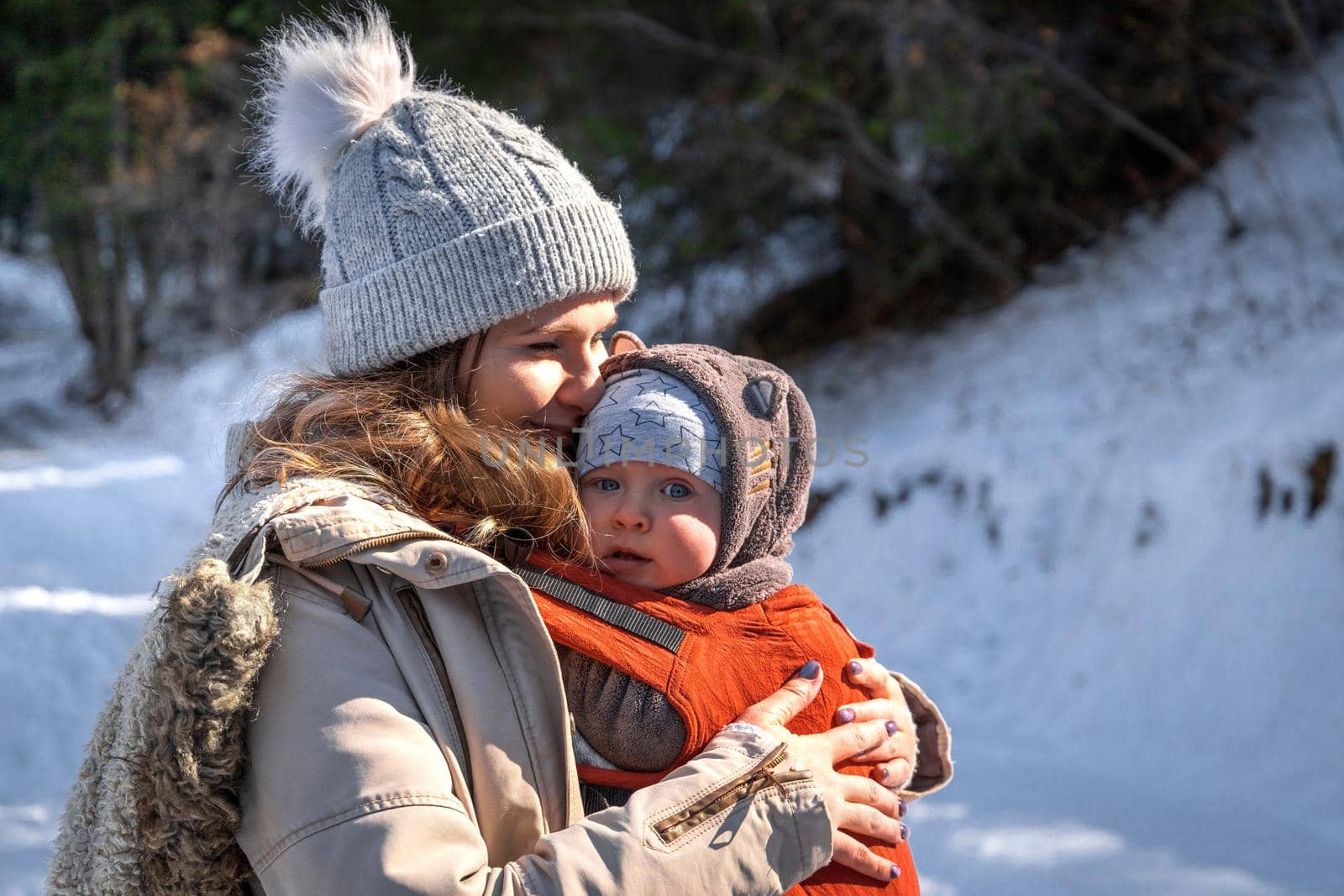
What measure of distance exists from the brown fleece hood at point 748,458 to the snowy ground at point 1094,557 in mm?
2433

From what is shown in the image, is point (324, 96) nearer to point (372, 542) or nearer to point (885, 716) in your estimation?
point (372, 542)

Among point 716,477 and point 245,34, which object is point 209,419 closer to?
point 245,34

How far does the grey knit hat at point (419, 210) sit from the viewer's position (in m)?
1.81

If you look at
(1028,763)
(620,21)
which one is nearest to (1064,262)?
(620,21)

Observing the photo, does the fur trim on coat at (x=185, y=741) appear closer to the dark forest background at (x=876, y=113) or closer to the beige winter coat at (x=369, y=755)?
the beige winter coat at (x=369, y=755)

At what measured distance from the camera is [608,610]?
171 centimetres

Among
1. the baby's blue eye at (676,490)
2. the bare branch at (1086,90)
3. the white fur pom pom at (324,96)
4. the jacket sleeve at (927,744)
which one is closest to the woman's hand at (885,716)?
the jacket sleeve at (927,744)

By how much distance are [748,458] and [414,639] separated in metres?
0.65

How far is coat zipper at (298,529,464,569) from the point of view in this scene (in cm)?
141

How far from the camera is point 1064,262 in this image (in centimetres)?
790

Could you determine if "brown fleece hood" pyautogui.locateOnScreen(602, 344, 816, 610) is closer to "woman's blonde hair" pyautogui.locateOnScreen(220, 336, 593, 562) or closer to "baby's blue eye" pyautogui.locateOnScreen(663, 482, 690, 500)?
"baby's blue eye" pyautogui.locateOnScreen(663, 482, 690, 500)

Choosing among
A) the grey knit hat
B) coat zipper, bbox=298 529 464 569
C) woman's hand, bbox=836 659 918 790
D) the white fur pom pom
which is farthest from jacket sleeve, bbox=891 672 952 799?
the white fur pom pom

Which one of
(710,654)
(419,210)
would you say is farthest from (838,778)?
(419,210)

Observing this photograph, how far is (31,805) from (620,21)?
18.2ft
